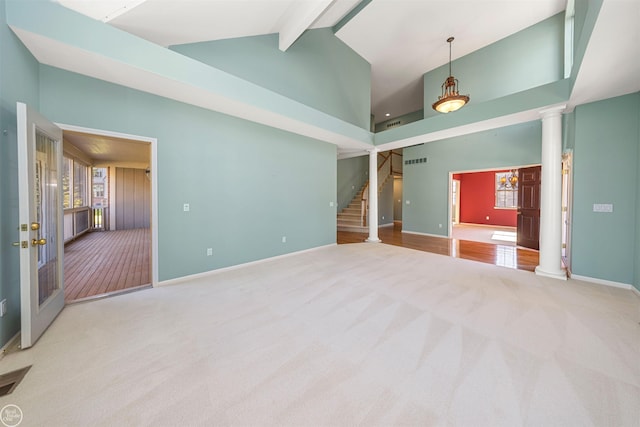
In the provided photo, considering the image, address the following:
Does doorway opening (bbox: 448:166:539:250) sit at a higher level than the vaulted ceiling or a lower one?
lower

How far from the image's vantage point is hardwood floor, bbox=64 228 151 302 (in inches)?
132

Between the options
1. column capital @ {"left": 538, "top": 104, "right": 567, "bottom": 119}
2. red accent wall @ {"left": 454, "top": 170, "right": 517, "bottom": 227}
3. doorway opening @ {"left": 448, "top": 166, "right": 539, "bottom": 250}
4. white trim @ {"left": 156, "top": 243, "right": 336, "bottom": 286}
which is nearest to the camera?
white trim @ {"left": 156, "top": 243, "right": 336, "bottom": 286}

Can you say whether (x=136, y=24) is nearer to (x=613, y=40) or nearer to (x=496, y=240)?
(x=613, y=40)

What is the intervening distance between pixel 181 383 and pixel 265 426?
74 centimetres

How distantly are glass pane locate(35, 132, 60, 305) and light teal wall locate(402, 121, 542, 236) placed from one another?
8.54 metres

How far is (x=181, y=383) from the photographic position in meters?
Result: 1.63

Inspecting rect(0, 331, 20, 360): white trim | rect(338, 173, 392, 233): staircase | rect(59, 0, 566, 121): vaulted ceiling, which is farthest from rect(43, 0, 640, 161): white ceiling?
rect(338, 173, 392, 233): staircase

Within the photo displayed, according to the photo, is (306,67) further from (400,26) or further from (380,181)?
(380,181)

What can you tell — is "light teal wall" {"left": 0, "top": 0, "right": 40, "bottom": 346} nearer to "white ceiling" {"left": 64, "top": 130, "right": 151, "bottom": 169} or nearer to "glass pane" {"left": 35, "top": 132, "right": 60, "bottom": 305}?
"glass pane" {"left": 35, "top": 132, "right": 60, "bottom": 305}

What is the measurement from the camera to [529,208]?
6.23 meters

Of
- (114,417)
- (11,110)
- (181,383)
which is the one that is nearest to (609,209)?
(181,383)

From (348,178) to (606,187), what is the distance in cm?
768

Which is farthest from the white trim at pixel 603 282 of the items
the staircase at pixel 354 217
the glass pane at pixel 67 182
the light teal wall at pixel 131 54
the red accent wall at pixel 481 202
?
the glass pane at pixel 67 182

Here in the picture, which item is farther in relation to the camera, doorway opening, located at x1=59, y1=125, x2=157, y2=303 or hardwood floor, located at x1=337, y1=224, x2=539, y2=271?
hardwood floor, located at x1=337, y1=224, x2=539, y2=271
